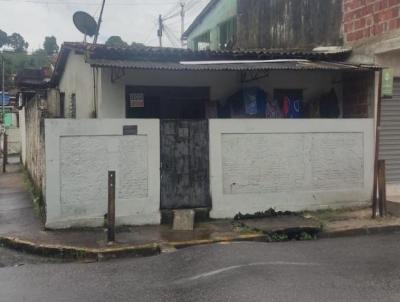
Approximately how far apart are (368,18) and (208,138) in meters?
4.78

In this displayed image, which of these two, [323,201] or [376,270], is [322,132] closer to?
Result: [323,201]

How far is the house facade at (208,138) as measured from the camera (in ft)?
28.5

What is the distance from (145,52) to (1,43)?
156ft

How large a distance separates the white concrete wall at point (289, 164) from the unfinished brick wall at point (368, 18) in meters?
2.15

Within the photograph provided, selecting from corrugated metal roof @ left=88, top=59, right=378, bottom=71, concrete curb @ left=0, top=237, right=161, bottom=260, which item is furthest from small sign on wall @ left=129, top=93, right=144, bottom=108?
concrete curb @ left=0, top=237, right=161, bottom=260

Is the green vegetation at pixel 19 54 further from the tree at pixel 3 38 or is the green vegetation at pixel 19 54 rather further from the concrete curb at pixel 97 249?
the concrete curb at pixel 97 249

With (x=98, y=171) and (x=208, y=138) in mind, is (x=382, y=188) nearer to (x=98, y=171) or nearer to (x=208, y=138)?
(x=208, y=138)

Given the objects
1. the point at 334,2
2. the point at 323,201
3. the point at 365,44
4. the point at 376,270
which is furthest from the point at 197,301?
the point at 334,2

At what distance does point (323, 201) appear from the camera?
10000mm

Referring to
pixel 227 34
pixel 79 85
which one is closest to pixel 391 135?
pixel 79 85

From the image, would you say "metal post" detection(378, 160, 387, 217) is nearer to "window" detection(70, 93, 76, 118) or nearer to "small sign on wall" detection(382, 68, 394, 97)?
"small sign on wall" detection(382, 68, 394, 97)

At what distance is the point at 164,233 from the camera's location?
8.48 meters

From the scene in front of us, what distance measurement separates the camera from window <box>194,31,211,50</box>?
22845 millimetres

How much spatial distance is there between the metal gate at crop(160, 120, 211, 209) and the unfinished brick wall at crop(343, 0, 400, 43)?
4.49m
